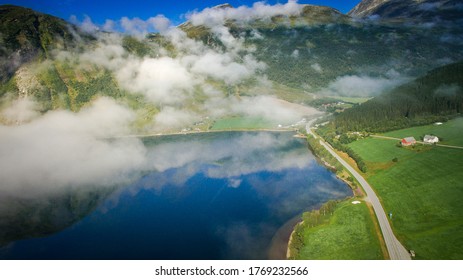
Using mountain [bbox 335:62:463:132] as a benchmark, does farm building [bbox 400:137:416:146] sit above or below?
below

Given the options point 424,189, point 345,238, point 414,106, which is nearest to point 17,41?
point 414,106

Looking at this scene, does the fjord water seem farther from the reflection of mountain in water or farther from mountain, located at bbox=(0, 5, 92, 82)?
mountain, located at bbox=(0, 5, 92, 82)

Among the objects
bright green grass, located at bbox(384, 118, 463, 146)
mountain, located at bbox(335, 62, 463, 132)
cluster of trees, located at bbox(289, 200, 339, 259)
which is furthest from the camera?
mountain, located at bbox(335, 62, 463, 132)

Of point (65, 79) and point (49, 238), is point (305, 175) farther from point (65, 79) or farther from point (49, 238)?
point (65, 79)

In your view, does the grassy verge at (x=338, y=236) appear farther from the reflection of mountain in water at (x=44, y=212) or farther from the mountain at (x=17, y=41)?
the mountain at (x=17, y=41)

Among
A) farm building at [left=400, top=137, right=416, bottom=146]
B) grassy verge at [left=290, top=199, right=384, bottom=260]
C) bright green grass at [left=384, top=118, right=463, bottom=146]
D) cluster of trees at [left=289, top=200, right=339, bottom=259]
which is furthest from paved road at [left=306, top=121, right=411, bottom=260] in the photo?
bright green grass at [left=384, top=118, right=463, bottom=146]

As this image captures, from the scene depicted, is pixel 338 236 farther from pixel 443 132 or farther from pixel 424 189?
pixel 443 132
